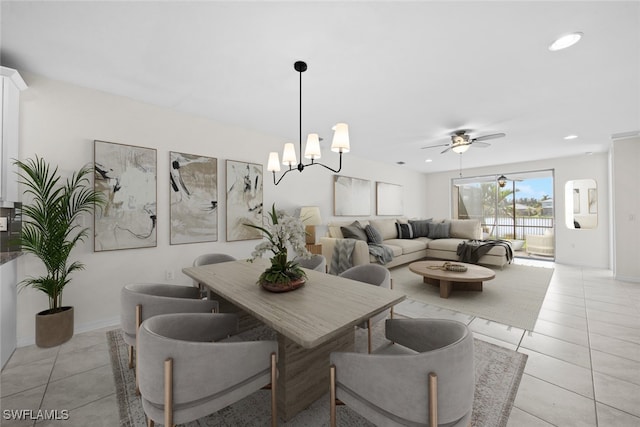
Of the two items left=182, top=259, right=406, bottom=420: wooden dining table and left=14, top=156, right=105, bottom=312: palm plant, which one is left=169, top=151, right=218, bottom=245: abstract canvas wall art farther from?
left=182, top=259, right=406, bottom=420: wooden dining table

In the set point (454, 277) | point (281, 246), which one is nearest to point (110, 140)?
point (281, 246)

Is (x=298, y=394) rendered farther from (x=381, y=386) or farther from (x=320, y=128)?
(x=320, y=128)

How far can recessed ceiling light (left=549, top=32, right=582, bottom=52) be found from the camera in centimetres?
177

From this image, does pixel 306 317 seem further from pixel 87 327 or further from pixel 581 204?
pixel 581 204

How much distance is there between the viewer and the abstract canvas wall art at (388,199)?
620cm

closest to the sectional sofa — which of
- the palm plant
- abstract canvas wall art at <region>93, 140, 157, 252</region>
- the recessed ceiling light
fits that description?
abstract canvas wall art at <region>93, 140, 157, 252</region>

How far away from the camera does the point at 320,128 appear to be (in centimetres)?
370

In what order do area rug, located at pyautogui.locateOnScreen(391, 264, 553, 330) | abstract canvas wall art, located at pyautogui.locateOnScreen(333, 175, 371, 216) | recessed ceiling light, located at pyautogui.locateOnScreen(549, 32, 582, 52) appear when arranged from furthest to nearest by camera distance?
1. abstract canvas wall art, located at pyautogui.locateOnScreen(333, 175, 371, 216)
2. area rug, located at pyautogui.locateOnScreen(391, 264, 553, 330)
3. recessed ceiling light, located at pyautogui.locateOnScreen(549, 32, 582, 52)

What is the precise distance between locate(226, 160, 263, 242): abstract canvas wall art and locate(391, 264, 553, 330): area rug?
245 cm

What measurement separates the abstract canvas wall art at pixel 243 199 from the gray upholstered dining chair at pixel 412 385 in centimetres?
269

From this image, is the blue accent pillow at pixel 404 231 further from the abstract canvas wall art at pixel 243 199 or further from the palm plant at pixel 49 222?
the palm plant at pixel 49 222

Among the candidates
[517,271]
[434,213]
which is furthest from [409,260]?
[434,213]

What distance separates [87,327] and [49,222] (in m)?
1.12

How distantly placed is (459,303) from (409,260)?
2.14m
